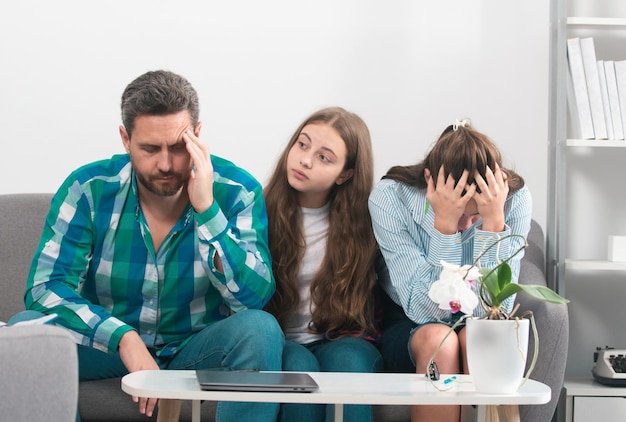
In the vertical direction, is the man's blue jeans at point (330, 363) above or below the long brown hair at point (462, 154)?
below

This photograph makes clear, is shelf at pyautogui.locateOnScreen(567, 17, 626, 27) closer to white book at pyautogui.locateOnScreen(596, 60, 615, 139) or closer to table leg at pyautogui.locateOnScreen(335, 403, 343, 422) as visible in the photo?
white book at pyautogui.locateOnScreen(596, 60, 615, 139)

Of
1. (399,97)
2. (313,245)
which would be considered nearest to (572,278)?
(399,97)

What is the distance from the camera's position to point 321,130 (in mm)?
2381

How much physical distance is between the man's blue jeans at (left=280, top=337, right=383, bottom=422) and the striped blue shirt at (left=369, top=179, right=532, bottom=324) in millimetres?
152

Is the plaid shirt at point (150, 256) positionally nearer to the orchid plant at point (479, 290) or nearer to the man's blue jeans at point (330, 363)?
the man's blue jeans at point (330, 363)

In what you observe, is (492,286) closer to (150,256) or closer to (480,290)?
(480,290)

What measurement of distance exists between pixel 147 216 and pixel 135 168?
0.14 m

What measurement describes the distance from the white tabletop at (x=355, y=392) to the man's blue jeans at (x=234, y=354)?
18 cm

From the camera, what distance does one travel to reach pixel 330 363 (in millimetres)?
2121

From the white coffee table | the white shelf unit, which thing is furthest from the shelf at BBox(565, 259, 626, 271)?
the white coffee table

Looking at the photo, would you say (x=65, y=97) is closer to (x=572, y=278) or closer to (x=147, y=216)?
(x=147, y=216)

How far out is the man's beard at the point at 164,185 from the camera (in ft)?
6.91

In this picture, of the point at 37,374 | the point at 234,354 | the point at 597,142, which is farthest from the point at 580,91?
the point at 37,374

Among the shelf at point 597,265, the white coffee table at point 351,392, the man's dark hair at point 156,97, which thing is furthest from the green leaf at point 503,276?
the shelf at point 597,265
